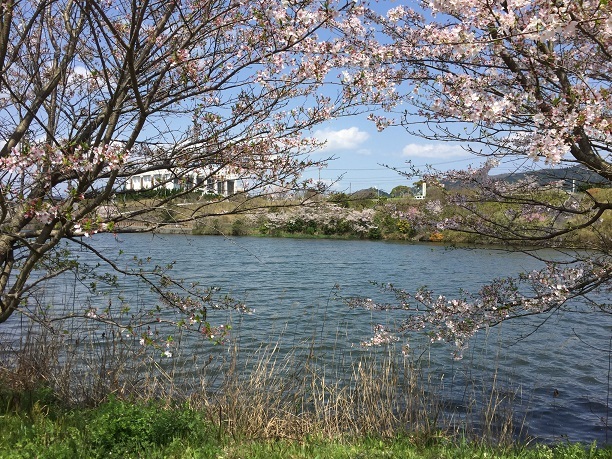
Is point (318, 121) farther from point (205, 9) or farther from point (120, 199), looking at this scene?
point (120, 199)

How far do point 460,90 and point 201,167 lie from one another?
7.17ft

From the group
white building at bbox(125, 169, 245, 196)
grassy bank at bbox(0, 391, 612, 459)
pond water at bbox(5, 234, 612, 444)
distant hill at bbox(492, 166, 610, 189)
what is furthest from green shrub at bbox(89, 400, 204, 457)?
distant hill at bbox(492, 166, 610, 189)

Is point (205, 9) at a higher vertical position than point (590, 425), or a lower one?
higher

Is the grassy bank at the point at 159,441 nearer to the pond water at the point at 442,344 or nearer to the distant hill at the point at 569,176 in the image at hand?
the pond water at the point at 442,344

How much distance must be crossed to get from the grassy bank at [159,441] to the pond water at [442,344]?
1442mm

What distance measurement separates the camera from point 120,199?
15.2 ft

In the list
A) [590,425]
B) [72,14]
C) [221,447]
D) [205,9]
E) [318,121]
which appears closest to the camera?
[205,9]

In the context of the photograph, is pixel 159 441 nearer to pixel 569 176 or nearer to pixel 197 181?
pixel 197 181

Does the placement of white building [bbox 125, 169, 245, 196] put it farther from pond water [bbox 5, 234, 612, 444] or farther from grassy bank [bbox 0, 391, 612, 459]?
grassy bank [bbox 0, 391, 612, 459]

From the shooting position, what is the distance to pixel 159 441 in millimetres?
4164

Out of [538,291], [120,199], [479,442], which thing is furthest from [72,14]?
[479,442]

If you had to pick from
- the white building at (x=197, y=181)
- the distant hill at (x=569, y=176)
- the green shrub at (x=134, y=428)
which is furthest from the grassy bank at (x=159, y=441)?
the distant hill at (x=569, y=176)

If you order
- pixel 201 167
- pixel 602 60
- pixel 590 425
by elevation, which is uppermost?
pixel 602 60

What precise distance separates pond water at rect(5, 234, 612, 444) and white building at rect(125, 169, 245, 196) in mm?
552
